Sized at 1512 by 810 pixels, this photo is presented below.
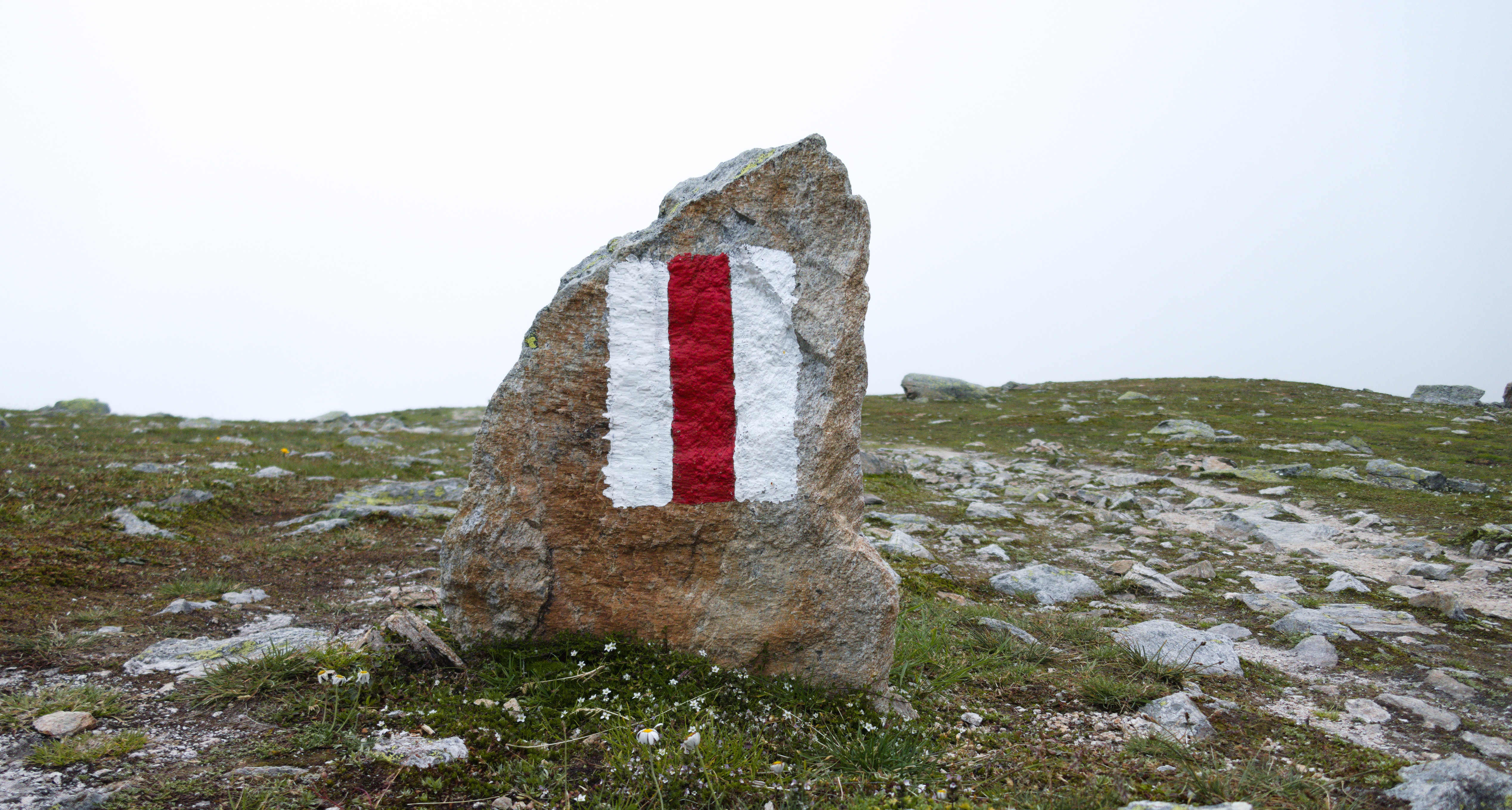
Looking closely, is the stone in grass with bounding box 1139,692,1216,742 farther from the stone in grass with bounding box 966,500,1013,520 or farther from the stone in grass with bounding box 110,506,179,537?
the stone in grass with bounding box 110,506,179,537

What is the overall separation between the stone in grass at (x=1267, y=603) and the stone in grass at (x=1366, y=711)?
2205mm

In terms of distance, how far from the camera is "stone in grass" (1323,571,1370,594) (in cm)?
802

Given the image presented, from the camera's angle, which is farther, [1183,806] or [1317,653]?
[1317,653]

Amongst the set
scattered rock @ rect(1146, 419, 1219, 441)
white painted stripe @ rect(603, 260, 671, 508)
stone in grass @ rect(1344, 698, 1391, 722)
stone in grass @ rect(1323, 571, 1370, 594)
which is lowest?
stone in grass @ rect(1344, 698, 1391, 722)

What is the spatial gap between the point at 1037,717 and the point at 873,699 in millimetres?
1020

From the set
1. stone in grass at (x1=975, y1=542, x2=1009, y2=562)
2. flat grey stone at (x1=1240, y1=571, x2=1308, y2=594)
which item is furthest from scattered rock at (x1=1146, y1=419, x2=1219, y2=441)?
stone in grass at (x1=975, y1=542, x2=1009, y2=562)

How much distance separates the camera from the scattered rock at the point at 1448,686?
5.29 m

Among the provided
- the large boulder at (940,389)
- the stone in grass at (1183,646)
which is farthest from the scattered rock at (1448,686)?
the large boulder at (940,389)

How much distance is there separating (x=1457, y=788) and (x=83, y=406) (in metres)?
45.9

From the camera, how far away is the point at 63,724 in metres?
4.05

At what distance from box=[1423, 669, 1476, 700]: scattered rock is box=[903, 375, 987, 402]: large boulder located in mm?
35548

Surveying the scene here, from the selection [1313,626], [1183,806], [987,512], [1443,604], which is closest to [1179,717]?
[1183,806]

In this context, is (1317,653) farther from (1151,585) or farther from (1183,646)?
(1151,585)

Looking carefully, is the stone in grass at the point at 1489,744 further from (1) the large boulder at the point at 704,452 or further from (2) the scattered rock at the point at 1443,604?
(1) the large boulder at the point at 704,452
